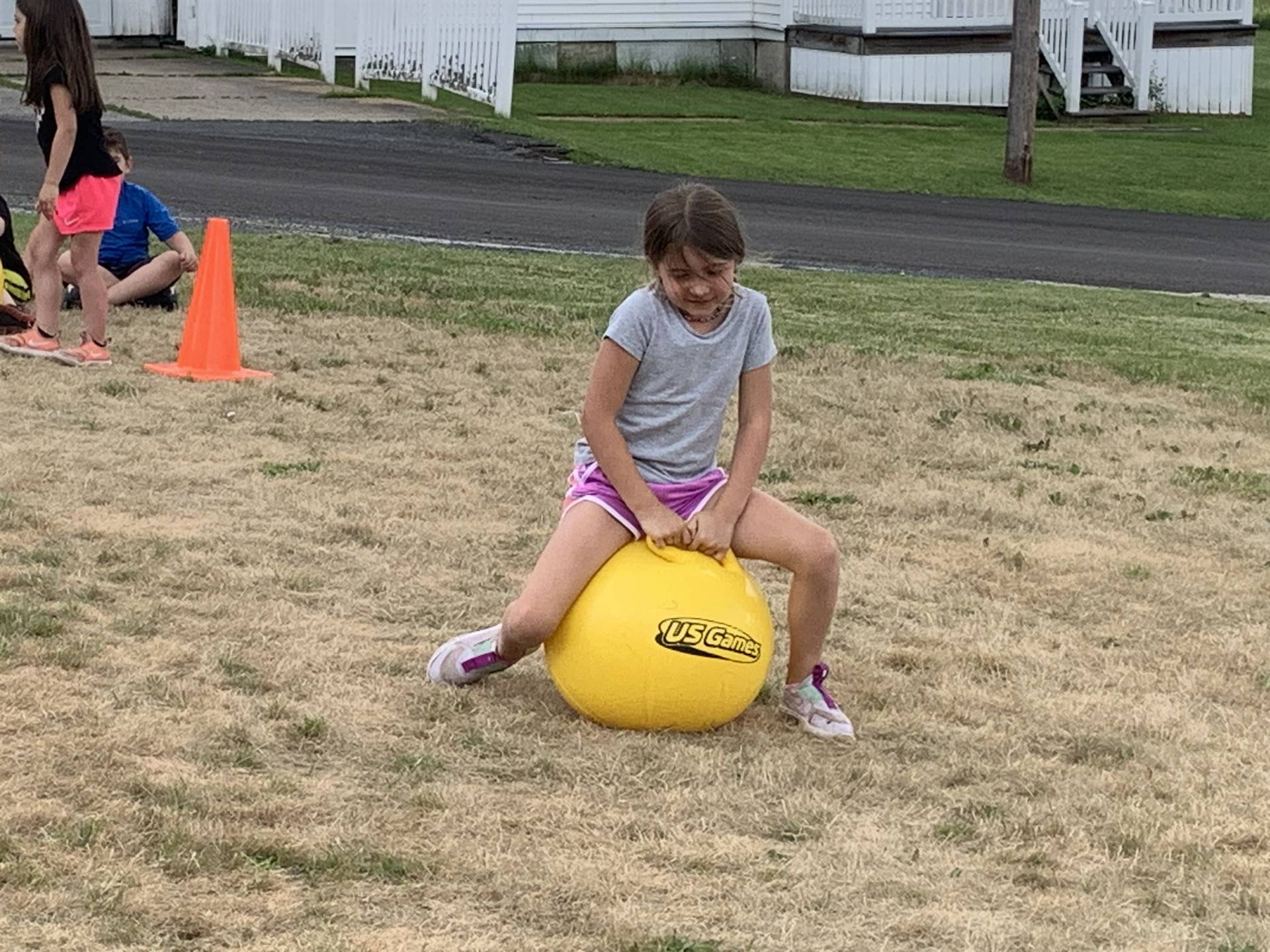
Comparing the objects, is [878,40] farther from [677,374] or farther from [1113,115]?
[677,374]

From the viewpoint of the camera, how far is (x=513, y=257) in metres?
14.1

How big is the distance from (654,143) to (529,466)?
16.7 metres

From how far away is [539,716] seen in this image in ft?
16.9

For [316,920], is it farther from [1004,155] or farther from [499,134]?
[1004,155]

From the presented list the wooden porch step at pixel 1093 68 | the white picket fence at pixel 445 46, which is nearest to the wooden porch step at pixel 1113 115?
the wooden porch step at pixel 1093 68

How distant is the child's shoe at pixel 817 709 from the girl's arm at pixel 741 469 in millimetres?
376

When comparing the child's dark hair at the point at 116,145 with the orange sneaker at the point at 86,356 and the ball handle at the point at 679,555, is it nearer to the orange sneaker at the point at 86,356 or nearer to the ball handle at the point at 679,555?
the orange sneaker at the point at 86,356

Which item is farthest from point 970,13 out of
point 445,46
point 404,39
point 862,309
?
point 862,309

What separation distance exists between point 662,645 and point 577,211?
1295 cm

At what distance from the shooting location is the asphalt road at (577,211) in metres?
16.0

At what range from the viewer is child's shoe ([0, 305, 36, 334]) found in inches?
380

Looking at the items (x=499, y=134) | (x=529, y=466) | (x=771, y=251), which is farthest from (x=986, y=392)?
(x=499, y=134)

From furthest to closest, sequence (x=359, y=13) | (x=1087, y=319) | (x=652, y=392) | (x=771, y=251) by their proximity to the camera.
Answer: (x=359, y=13) → (x=771, y=251) → (x=1087, y=319) → (x=652, y=392)

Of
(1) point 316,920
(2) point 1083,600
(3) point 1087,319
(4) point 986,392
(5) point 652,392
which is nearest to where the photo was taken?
(1) point 316,920
